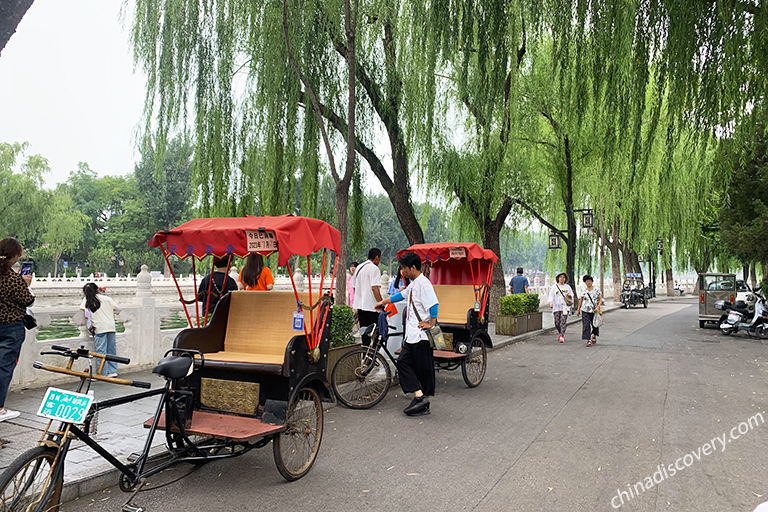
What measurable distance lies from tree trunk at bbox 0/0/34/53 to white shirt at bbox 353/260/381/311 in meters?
5.48

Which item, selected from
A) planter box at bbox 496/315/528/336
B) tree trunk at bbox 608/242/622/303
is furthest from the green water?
tree trunk at bbox 608/242/622/303

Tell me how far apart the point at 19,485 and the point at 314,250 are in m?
2.89

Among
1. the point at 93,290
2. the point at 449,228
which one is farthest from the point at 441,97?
the point at 93,290

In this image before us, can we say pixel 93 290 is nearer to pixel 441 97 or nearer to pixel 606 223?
pixel 441 97

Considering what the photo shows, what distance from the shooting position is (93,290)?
781 centimetres

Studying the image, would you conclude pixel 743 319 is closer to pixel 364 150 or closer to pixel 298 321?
pixel 364 150

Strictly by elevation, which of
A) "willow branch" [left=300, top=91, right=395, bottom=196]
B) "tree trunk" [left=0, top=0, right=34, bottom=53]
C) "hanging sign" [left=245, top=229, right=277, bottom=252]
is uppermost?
"willow branch" [left=300, top=91, right=395, bottom=196]

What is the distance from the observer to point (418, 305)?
680 cm

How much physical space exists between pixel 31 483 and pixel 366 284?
6050 mm

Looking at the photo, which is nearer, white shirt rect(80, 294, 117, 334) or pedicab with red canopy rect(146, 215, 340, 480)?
pedicab with red canopy rect(146, 215, 340, 480)

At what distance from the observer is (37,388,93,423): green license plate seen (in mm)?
3158

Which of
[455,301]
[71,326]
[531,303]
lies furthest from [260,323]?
[71,326]

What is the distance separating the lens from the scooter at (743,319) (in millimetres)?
16719

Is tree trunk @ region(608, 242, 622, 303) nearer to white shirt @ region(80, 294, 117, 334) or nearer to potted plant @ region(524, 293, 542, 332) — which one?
potted plant @ region(524, 293, 542, 332)
